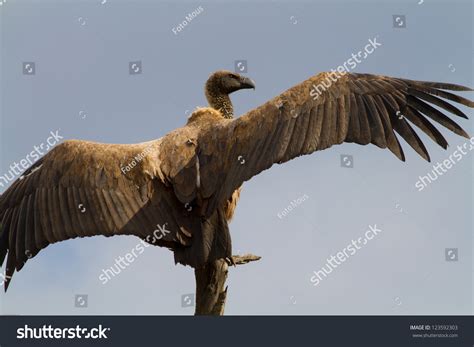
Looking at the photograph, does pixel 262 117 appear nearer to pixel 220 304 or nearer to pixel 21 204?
pixel 220 304

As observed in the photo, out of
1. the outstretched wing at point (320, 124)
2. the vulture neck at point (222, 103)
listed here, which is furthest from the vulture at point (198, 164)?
the vulture neck at point (222, 103)

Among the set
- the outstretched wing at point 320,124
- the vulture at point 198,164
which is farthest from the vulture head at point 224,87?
the outstretched wing at point 320,124

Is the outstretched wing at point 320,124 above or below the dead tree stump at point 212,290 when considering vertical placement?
above

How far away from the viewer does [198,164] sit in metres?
8.35

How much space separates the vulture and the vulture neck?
1201mm

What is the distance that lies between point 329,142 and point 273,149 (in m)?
0.53

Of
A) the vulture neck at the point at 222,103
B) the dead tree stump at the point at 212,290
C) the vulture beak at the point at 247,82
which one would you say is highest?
the vulture beak at the point at 247,82

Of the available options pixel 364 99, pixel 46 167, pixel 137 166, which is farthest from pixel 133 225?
pixel 364 99

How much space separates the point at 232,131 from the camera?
27.9 ft

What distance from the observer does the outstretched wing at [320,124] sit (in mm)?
8148

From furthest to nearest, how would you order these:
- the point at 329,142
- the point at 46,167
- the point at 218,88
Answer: the point at 218,88
the point at 46,167
the point at 329,142

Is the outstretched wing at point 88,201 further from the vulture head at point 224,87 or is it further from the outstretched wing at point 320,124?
the vulture head at point 224,87

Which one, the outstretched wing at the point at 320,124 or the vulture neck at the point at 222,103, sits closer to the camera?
the outstretched wing at the point at 320,124

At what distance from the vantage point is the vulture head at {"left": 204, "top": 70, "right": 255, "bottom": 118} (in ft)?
33.0
